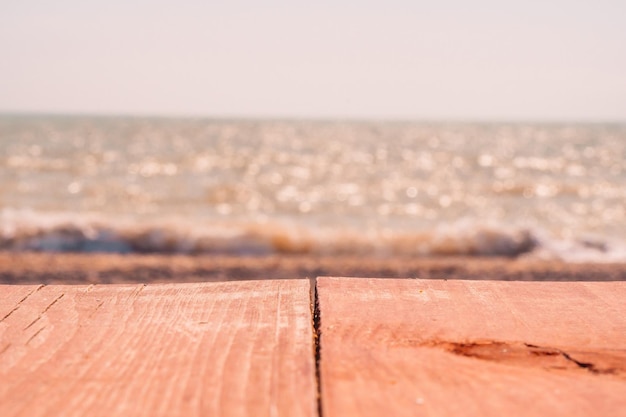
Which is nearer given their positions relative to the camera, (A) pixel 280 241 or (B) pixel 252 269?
(B) pixel 252 269

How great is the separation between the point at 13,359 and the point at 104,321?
0.15 m

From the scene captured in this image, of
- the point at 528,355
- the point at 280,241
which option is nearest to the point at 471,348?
the point at 528,355

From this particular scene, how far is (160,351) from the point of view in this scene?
0.89 m

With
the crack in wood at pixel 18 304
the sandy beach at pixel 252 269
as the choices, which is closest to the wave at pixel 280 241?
the sandy beach at pixel 252 269

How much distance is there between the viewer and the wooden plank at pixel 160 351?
0.75 metres

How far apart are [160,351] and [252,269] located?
725 cm

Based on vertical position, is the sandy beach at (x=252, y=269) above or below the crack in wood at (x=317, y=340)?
below

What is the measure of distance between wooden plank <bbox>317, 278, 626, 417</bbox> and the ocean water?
8.50 meters

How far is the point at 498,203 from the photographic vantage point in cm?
1419

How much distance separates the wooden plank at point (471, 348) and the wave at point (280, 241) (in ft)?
27.6

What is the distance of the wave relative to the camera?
9.60m

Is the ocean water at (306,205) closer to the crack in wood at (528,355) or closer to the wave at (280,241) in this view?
the wave at (280,241)

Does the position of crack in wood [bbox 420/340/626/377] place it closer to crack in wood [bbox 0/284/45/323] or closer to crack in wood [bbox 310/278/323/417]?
crack in wood [bbox 310/278/323/417]

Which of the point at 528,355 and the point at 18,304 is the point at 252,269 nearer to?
the point at 18,304
